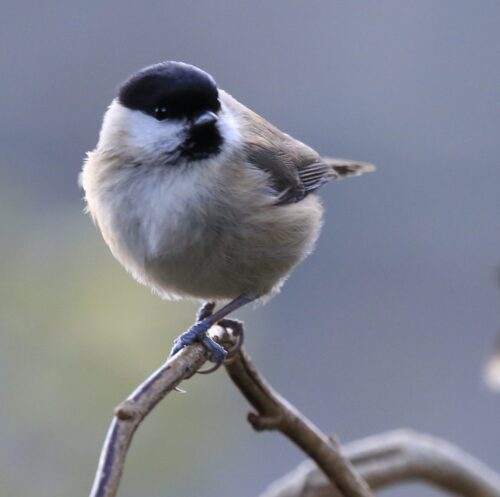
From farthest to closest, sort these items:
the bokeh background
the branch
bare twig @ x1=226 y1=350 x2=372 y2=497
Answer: the bokeh background, the branch, bare twig @ x1=226 y1=350 x2=372 y2=497

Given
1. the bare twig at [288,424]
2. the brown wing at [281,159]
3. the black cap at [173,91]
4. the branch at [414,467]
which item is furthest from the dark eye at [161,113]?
the branch at [414,467]

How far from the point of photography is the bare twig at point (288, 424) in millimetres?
1384

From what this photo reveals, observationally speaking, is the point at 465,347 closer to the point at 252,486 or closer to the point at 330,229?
the point at 330,229

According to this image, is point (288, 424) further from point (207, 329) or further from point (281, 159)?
point (281, 159)

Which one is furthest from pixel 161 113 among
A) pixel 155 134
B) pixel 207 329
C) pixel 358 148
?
pixel 358 148

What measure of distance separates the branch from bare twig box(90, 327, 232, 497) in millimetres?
416

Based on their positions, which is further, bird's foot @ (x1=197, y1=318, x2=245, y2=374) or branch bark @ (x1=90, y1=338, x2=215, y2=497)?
bird's foot @ (x1=197, y1=318, x2=245, y2=374)

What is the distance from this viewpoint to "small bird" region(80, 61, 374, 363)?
5.29 ft

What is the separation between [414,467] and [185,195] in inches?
22.2

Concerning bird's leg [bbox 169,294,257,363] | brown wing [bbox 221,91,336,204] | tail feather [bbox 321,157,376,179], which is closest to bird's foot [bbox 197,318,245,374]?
bird's leg [bbox 169,294,257,363]

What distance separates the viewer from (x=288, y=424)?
141cm

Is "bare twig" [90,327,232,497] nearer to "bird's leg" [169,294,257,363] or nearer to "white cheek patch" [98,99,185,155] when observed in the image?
"bird's leg" [169,294,257,363]

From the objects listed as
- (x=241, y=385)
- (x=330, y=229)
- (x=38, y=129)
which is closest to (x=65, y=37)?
(x=38, y=129)

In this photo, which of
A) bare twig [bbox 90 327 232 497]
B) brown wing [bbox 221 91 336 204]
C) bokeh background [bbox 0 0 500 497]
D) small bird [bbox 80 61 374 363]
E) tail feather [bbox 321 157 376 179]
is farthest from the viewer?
bokeh background [bbox 0 0 500 497]
